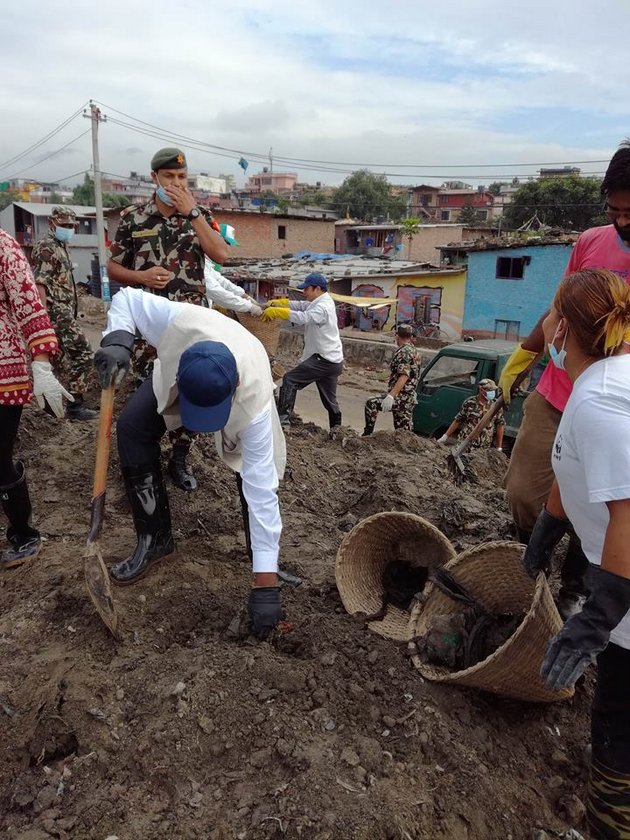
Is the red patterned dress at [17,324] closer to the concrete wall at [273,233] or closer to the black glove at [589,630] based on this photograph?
the black glove at [589,630]

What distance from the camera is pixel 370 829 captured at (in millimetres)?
1743

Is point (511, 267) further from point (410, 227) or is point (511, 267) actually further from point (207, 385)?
point (207, 385)

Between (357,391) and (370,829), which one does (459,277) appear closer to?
(357,391)

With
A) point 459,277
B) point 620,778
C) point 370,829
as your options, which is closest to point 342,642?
point 370,829

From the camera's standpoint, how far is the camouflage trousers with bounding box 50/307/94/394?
5.67 metres

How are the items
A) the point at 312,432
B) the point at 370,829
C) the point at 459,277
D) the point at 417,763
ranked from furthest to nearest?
the point at 459,277, the point at 312,432, the point at 417,763, the point at 370,829

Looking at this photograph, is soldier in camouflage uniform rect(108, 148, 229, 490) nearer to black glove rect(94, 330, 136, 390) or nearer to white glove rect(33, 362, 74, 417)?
white glove rect(33, 362, 74, 417)

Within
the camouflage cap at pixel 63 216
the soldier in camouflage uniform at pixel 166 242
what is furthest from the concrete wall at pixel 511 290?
the soldier in camouflage uniform at pixel 166 242

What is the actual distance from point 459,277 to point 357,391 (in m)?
11.0

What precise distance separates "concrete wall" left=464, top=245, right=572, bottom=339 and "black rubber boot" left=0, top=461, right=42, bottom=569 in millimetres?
17805

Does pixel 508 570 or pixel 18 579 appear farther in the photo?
pixel 18 579

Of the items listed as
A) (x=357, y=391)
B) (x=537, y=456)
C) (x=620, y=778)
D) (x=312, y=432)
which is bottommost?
(x=357, y=391)

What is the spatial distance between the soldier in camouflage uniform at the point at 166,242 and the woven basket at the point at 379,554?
1663 mm

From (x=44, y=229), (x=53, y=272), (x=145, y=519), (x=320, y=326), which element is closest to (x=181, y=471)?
(x=145, y=519)
